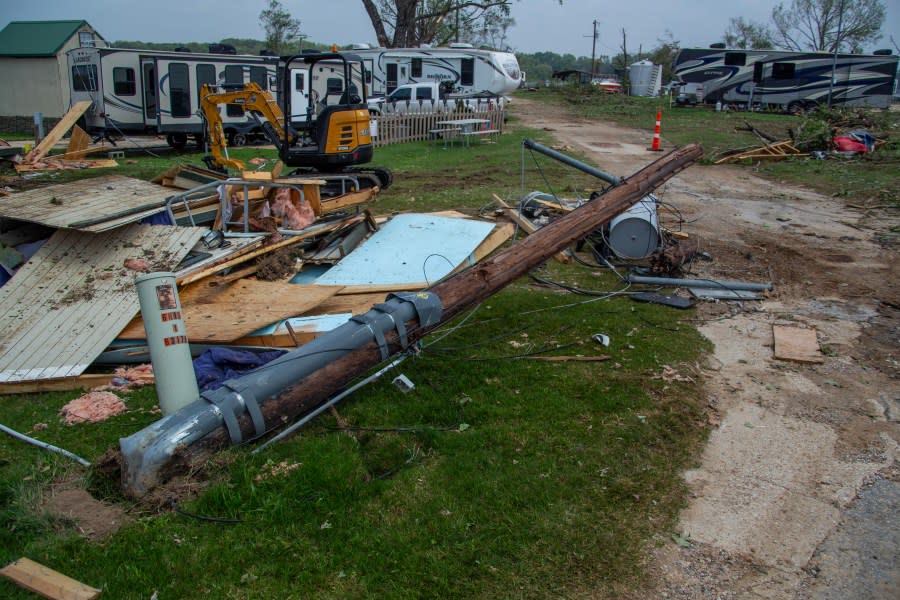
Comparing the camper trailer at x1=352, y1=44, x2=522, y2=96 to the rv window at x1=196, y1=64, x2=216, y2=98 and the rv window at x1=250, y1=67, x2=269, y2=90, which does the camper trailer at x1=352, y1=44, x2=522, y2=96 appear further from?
the rv window at x1=196, y1=64, x2=216, y2=98

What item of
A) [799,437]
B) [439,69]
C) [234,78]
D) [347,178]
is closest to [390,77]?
[439,69]

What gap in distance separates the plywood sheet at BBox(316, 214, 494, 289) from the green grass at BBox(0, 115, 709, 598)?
179cm

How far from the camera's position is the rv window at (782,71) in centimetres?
3120

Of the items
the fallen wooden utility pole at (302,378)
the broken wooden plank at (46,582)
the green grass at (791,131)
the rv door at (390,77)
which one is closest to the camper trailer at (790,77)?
the green grass at (791,131)

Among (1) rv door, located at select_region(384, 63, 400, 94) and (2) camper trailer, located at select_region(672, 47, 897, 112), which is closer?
(1) rv door, located at select_region(384, 63, 400, 94)

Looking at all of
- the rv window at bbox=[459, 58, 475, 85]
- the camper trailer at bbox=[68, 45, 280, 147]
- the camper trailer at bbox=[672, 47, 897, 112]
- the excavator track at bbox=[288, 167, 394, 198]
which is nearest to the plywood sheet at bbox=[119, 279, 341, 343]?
the excavator track at bbox=[288, 167, 394, 198]

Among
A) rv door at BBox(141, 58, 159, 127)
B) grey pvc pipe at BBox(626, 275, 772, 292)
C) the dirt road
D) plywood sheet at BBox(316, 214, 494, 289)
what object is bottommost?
the dirt road

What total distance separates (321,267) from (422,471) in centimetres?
452

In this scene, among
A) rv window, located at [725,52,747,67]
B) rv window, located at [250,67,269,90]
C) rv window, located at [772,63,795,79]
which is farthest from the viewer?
rv window, located at [725,52,747,67]

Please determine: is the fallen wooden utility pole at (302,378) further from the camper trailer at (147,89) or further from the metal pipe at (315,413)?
the camper trailer at (147,89)

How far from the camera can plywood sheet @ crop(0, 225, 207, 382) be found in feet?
19.0

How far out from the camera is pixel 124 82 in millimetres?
20688

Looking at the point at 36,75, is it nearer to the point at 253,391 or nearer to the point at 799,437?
the point at 253,391

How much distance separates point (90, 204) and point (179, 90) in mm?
14987
